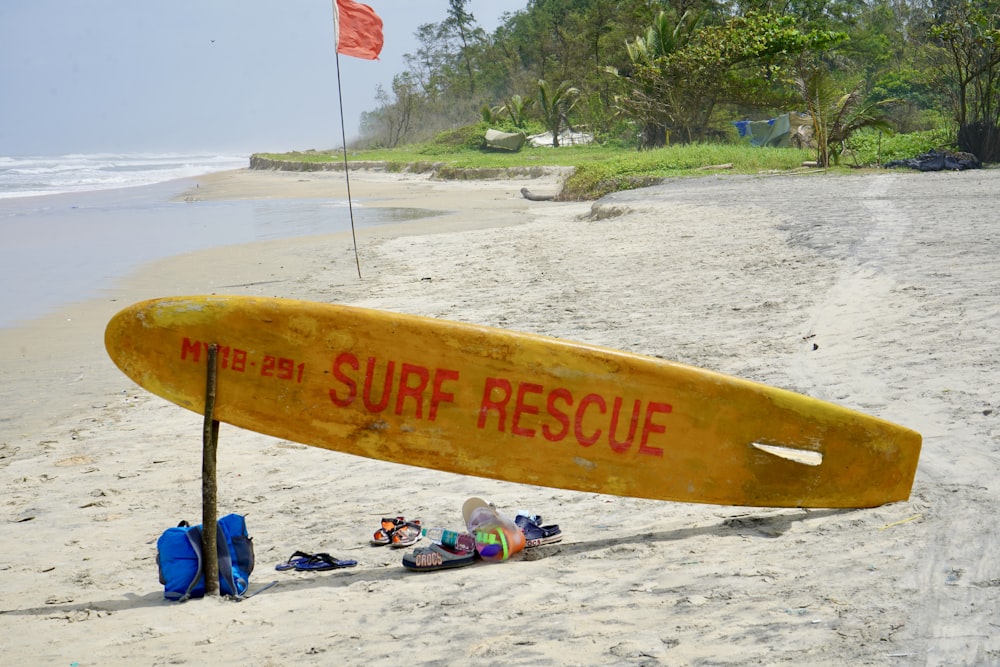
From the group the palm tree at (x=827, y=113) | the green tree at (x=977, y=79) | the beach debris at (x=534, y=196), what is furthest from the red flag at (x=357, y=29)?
the green tree at (x=977, y=79)

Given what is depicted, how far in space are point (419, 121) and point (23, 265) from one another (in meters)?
42.4

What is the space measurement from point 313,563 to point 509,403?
3.11ft

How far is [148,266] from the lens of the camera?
12.7 meters

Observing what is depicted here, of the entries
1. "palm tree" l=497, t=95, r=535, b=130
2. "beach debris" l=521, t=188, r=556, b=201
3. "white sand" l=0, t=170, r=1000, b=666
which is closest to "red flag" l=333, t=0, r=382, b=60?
"white sand" l=0, t=170, r=1000, b=666

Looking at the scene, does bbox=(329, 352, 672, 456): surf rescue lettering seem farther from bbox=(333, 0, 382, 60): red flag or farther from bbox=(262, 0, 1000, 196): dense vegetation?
bbox=(262, 0, 1000, 196): dense vegetation

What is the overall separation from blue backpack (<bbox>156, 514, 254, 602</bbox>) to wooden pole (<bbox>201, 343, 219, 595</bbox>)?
0.03 meters

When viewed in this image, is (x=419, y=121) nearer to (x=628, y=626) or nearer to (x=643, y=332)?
(x=643, y=332)

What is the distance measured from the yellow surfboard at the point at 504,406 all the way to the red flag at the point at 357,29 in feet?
26.3

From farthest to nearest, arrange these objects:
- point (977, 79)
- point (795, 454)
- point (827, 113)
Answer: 1. point (827, 113)
2. point (977, 79)
3. point (795, 454)

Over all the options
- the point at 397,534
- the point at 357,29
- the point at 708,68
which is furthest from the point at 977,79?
the point at 397,534

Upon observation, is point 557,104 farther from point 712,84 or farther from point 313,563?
point 313,563

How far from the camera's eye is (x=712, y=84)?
23359 mm

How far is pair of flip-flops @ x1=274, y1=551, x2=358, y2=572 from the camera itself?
10.8 ft

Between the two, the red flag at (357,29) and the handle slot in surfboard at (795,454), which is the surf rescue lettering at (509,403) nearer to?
the handle slot in surfboard at (795,454)
